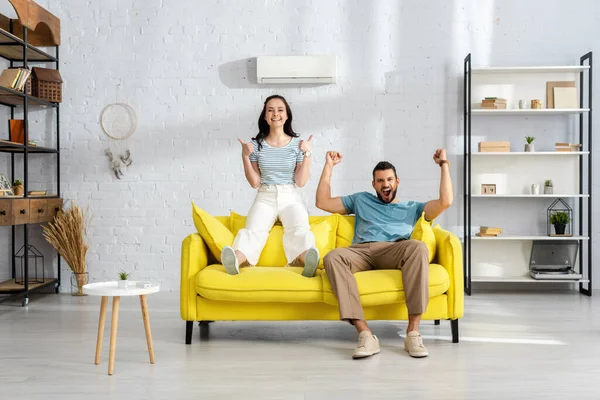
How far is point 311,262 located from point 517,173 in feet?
9.95

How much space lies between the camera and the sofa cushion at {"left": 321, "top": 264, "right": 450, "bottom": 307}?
148 inches

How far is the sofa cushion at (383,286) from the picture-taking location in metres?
3.76

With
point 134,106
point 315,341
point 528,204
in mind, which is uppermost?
point 134,106

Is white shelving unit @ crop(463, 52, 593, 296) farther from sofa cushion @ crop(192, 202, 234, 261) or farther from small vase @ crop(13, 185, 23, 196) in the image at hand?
small vase @ crop(13, 185, 23, 196)

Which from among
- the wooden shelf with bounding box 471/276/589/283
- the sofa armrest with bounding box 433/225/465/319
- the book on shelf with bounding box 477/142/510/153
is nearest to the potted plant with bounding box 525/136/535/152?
the book on shelf with bounding box 477/142/510/153

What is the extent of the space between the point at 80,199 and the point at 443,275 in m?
3.70

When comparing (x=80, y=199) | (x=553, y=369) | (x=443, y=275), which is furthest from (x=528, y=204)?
(x=80, y=199)

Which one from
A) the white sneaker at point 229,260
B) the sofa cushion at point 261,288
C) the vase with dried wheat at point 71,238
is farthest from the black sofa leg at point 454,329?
the vase with dried wheat at point 71,238

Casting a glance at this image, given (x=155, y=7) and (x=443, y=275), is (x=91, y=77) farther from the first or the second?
(x=443, y=275)

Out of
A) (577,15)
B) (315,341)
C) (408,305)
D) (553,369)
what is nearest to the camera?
(553,369)

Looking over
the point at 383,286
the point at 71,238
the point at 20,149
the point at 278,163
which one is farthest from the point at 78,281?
the point at 383,286

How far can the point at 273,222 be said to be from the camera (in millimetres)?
4438

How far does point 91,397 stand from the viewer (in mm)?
2877

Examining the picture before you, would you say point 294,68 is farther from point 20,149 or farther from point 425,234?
point 425,234
